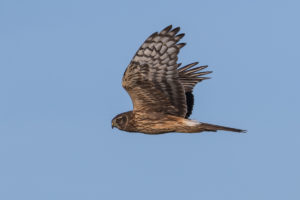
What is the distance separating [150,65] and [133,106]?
47.7 inches

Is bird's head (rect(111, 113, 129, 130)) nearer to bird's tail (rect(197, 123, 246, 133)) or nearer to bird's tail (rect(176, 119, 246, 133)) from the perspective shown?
bird's tail (rect(176, 119, 246, 133))

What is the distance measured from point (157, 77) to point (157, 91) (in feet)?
1.18

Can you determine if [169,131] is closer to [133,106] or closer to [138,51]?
[133,106]

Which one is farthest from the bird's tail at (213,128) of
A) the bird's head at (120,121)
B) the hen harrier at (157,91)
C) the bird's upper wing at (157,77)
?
the bird's head at (120,121)

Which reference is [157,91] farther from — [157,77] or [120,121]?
[120,121]

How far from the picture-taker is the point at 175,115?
14883mm

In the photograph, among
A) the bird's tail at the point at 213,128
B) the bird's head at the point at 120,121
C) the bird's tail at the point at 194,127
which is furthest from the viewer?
the bird's head at the point at 120,121

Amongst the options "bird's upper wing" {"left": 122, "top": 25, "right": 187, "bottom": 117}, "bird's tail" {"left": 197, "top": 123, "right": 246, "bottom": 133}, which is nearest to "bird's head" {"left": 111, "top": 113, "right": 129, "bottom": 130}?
"bird's upper wing" {"left": 122, "top": 25, "right": 187, "bottom": 117}

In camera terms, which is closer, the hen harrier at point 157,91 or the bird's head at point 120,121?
the hen harrier at point 157,91

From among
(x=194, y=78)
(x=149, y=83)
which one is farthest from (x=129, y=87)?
(x=194, y=78)

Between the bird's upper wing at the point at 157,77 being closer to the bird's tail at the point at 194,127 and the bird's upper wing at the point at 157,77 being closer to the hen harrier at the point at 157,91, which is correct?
the hen harrier at the point at 157,91

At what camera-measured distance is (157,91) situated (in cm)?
1462

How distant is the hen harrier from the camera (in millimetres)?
14086

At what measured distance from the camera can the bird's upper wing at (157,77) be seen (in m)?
14.1
